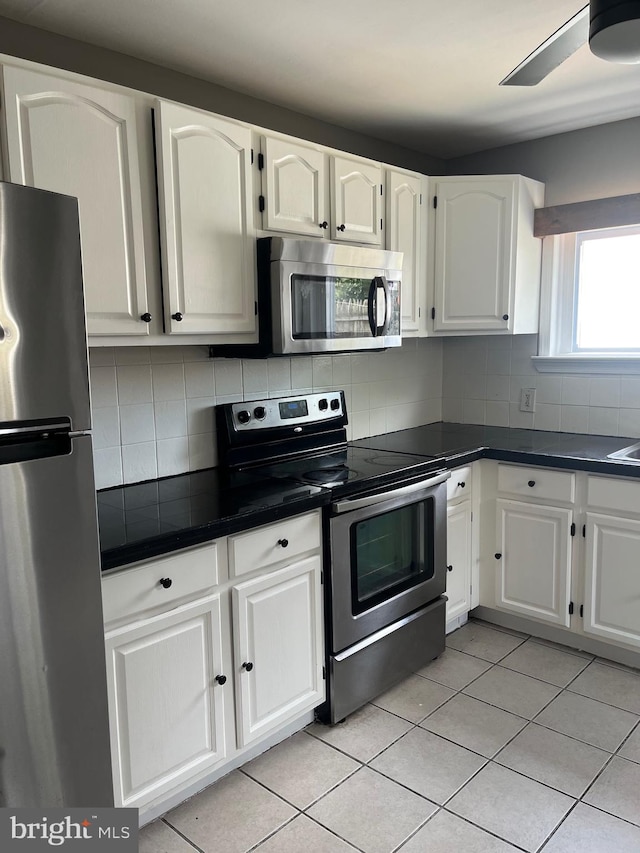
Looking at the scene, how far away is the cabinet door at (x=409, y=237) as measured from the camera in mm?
2869

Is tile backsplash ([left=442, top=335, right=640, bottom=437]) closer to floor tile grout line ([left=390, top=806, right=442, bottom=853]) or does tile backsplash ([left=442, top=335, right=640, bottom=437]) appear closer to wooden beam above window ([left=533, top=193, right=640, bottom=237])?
wooden beam above window ([left=533, top=193, right=640, bottom=237])

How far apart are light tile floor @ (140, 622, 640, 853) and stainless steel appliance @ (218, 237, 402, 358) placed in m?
1.40

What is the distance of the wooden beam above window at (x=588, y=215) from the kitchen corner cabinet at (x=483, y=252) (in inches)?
2.5

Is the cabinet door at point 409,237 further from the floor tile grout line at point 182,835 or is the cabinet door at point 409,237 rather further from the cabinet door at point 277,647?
the floor tile grout line at point 182,835

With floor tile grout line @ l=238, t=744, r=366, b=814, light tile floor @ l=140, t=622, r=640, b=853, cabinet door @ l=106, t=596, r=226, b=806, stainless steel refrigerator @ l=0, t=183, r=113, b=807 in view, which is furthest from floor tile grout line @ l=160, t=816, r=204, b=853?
stainless steel refrigerator @ l=0, t=183, r=113, b=807

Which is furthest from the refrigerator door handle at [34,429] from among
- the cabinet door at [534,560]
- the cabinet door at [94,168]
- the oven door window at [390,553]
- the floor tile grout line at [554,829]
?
the cabinet door at [534,560]

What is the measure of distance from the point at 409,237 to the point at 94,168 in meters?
1.57

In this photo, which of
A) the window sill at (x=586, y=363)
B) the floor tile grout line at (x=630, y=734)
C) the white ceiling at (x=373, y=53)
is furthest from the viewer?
the window sill at (x=586, y=363)

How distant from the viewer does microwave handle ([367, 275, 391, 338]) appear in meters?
2.63

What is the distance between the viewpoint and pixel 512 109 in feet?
9.23

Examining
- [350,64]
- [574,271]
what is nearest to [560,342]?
[574,271]

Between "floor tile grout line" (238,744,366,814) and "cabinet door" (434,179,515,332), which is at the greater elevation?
"cabinet door" (434,179,515,332)

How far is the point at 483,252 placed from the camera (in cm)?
311

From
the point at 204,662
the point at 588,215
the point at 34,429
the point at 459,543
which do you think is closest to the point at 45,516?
the point at 34,429
